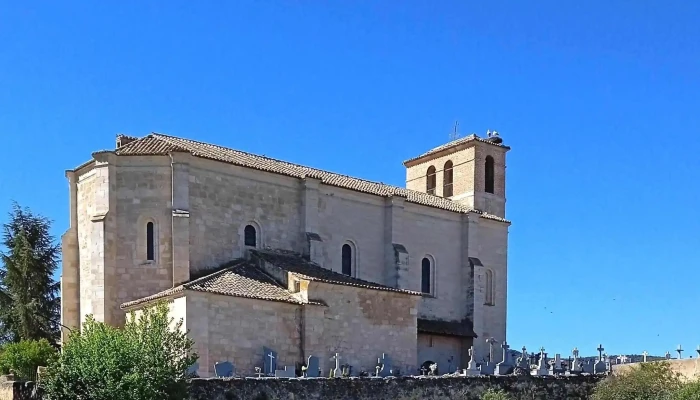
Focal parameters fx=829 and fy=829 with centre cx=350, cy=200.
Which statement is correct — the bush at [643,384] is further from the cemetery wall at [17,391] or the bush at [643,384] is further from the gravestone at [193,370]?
the cemetery wall at [17,391]

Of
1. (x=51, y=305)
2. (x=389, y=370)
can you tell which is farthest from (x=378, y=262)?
(x=51, y=305)

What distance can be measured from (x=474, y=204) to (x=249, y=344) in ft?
68.1

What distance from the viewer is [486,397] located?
29.4m

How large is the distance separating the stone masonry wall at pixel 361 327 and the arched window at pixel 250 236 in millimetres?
4723

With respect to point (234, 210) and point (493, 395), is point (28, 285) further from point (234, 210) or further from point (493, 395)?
point (493, 395)

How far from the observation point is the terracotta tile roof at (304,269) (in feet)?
108

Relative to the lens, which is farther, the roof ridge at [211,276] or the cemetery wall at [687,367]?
the cemetery wall at [687,367]

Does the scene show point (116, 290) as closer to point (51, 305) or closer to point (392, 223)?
point (51, 305)

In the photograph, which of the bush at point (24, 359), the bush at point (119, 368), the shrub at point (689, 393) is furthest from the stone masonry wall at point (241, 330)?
the shrub at point (689, 393)

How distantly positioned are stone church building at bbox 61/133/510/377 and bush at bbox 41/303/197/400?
15.1 feet

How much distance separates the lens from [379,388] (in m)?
28.0

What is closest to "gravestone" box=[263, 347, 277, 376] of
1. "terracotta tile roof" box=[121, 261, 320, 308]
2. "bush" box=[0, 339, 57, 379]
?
"terracotta tile roof" box=[121, 261, 320, 308]

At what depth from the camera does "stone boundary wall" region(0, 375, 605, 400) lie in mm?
24703

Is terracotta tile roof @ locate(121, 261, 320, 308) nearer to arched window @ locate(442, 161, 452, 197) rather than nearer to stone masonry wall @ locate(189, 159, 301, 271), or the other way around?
stone masonry wall @ locate(189, 159, 301, 271)
